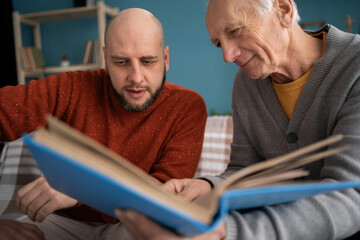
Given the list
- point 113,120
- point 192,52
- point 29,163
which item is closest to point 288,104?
point 113,120

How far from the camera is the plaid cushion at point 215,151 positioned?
172 cm

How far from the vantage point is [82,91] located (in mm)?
1287

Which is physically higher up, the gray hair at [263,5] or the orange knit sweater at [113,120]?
the gray hair at [263,5]

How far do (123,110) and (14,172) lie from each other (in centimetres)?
90

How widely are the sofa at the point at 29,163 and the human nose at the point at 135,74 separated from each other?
0.72 metres

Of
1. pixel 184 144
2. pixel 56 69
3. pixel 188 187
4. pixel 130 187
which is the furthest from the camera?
pixel 56 69

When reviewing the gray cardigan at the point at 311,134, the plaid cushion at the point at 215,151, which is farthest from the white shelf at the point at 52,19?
the gray cardigan at the point at 311,134

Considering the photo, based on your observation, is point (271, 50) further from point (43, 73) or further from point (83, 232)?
point (43, 73)

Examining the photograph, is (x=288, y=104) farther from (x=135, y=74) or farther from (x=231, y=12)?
(x=135, y=74)

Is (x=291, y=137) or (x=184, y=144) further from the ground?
(x=291, y=137)

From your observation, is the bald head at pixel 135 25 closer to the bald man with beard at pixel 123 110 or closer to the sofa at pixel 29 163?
the bald man with beard at pixel 123 110

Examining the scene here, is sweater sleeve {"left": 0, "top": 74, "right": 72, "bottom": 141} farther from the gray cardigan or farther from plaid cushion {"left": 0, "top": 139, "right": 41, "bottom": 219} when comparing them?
the gray cardigan

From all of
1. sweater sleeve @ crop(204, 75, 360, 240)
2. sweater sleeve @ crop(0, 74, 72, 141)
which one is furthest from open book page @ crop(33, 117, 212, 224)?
sweater sleeve @ crop(0, 74, 72, 141)

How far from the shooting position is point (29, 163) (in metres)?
1.74
